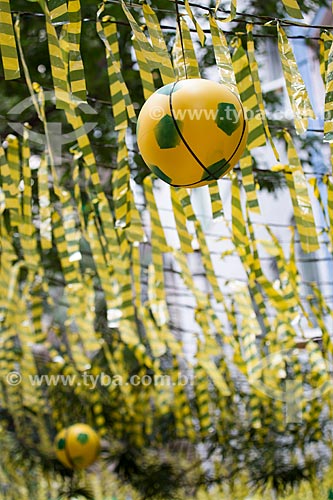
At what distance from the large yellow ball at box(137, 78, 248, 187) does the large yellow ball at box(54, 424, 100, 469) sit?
3.52 meters

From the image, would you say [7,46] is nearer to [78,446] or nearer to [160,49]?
[160,49]

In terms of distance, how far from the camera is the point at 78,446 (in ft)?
15.4

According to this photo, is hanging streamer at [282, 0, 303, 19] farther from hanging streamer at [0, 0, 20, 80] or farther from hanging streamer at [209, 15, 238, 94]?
hanging streamer at [0, 0, 20, 80]

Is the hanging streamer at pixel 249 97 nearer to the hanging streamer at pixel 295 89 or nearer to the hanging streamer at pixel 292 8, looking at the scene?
the hanging streamer at pixel 295 89

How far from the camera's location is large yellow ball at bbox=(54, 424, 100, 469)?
4699mm

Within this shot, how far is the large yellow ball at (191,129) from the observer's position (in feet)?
4.58

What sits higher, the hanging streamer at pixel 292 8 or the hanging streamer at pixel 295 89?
the hanging streamer at pixel 292 8

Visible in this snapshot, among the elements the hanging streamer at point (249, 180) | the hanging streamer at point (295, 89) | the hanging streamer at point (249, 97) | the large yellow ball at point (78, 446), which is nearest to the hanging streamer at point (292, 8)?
the hanging streamer at point (295, 89)

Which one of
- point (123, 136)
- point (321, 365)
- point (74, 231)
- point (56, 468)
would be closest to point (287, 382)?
point (321, 365)

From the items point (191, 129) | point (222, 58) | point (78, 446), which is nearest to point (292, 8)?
point (222, 58)

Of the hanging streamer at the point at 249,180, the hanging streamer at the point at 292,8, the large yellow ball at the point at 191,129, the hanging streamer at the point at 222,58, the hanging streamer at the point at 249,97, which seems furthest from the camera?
the hanging streamer at the point at 249,180

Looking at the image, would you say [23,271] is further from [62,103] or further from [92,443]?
[62,103]

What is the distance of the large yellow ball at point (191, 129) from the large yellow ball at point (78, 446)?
3523mm

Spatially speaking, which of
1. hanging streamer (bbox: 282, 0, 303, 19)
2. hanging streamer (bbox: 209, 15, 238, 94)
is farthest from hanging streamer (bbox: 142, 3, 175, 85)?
hanging streamer (bbox: 282, 0, 303, 19)
